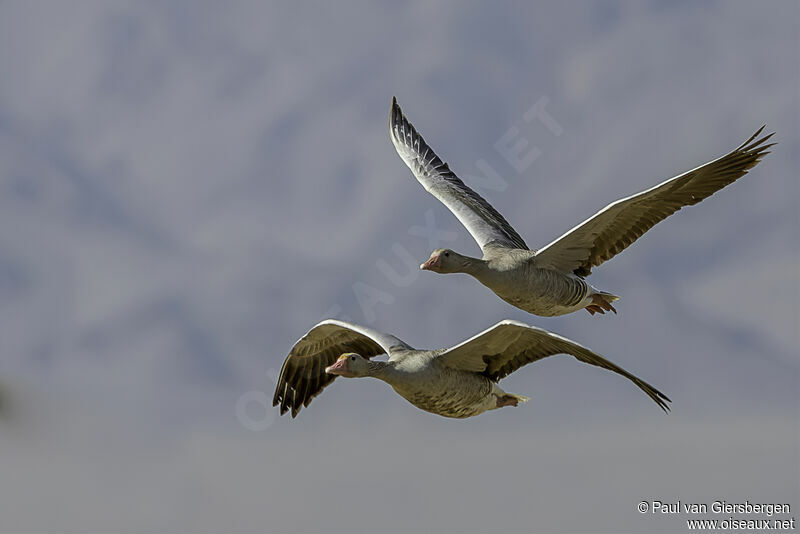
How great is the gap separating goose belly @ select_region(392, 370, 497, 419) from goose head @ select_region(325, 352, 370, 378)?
0.58 m

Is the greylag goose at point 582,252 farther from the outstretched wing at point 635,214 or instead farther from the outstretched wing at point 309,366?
the outstretched wing at point 309,366

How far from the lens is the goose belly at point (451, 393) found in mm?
18250

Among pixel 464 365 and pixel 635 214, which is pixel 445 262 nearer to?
pixel 464 365

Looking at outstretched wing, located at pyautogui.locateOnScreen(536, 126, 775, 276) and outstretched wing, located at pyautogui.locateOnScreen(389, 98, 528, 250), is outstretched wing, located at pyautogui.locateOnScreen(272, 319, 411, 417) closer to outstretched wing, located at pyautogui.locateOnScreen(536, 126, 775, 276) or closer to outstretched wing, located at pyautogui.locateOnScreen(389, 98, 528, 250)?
outstretched wing, located at pyautogui.locateOnScreen(389, 98, 528, 250)

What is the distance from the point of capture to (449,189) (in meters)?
23.6

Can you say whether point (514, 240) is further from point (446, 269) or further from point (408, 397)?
point (408, 397)

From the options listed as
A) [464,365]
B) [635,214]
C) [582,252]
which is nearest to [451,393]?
[464,365]

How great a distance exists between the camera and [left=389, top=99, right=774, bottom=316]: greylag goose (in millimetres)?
18719

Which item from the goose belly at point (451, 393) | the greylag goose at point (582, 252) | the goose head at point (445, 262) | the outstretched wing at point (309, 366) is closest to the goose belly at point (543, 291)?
the greylag goose at point (582, 252)

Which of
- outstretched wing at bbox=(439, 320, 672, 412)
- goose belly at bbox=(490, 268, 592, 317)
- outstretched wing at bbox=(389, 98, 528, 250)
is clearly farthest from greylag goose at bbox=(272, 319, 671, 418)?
outstretched wing at bbox=(389, 98, 528, 250)

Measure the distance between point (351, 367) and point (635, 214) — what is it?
5225 millimetres

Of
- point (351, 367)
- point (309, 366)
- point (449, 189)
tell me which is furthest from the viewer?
point (449, 189)

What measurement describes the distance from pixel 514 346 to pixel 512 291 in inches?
43.0

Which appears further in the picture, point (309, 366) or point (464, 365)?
point (309, 366)
